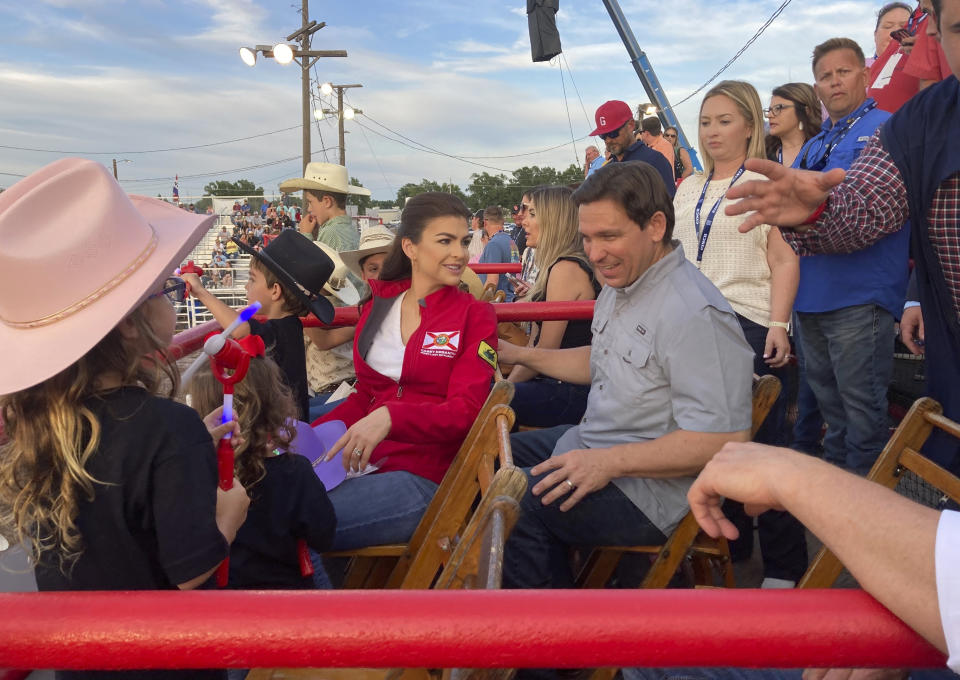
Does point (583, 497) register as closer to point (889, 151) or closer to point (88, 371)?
point (889, 151)

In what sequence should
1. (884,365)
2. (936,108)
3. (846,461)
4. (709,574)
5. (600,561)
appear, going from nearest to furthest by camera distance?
(936,108), (600,561), (709,574), (884,365), (846,461)

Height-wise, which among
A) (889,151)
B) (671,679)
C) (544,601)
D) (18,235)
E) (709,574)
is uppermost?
(889,151)

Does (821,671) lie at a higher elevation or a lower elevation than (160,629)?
lower

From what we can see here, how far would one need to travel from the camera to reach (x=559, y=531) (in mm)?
2328

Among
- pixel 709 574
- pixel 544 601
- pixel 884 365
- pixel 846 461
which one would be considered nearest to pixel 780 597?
pixel 544 601

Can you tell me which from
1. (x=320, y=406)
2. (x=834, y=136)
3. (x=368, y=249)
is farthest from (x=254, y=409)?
(x=834, y=136)

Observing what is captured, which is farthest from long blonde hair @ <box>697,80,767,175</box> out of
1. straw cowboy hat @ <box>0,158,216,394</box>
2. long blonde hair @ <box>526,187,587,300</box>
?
straw cowboy hat @ <box>0,158,216,394</box>

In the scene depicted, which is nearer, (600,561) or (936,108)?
(936,108)

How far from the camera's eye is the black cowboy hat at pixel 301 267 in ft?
10.2

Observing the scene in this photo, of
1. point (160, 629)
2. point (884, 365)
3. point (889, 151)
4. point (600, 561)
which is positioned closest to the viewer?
point (160, 629)

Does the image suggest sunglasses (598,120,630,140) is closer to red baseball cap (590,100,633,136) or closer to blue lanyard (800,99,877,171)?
red baseball cap (590,100,633,136)

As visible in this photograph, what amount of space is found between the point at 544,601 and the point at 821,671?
75 centimetres

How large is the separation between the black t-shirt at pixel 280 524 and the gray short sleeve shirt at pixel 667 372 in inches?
36.3

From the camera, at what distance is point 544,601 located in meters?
0.83
